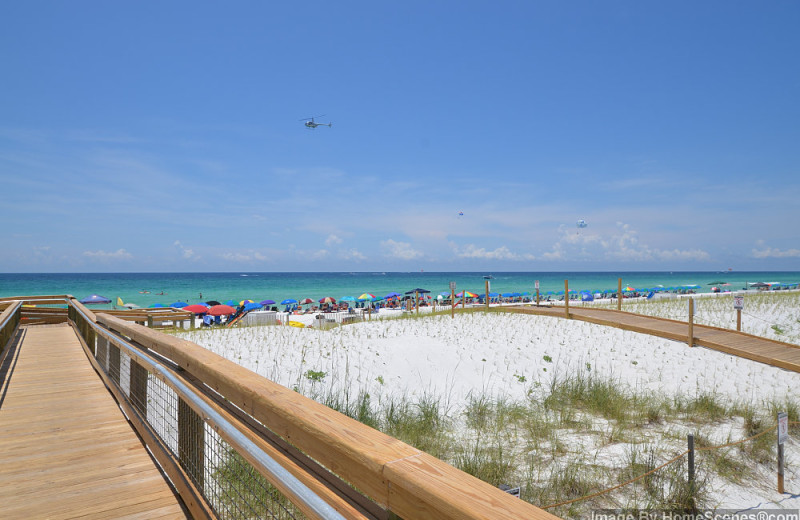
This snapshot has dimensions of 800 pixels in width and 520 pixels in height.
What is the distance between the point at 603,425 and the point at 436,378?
3.83m

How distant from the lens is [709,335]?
1416 cm

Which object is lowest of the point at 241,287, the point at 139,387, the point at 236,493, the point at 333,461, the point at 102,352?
the point at 241,287

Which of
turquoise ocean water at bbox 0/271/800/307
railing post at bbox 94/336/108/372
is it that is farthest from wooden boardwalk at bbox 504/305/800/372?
turquoise ocean water at bbox 0/271/800/307

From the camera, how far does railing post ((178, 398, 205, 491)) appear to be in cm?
286

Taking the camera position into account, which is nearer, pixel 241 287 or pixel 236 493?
pixel 236 493

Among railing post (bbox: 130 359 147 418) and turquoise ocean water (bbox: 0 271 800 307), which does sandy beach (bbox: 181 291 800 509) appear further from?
turquoise ocean water (bbox: 0 271 800 307)

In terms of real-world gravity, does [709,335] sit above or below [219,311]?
above

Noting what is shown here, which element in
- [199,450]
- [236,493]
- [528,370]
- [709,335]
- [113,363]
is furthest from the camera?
[709,335]

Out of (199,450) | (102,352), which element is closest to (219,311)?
(102,352)

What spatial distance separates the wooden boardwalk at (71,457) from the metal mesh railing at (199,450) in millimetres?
259

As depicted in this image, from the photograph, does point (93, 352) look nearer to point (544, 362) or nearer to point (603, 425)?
point (603, 425)

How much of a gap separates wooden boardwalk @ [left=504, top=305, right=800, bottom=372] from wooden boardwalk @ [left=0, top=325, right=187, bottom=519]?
45.1 feet

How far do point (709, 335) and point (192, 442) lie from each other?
51.1ft

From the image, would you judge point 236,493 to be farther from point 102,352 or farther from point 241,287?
point 241,287
